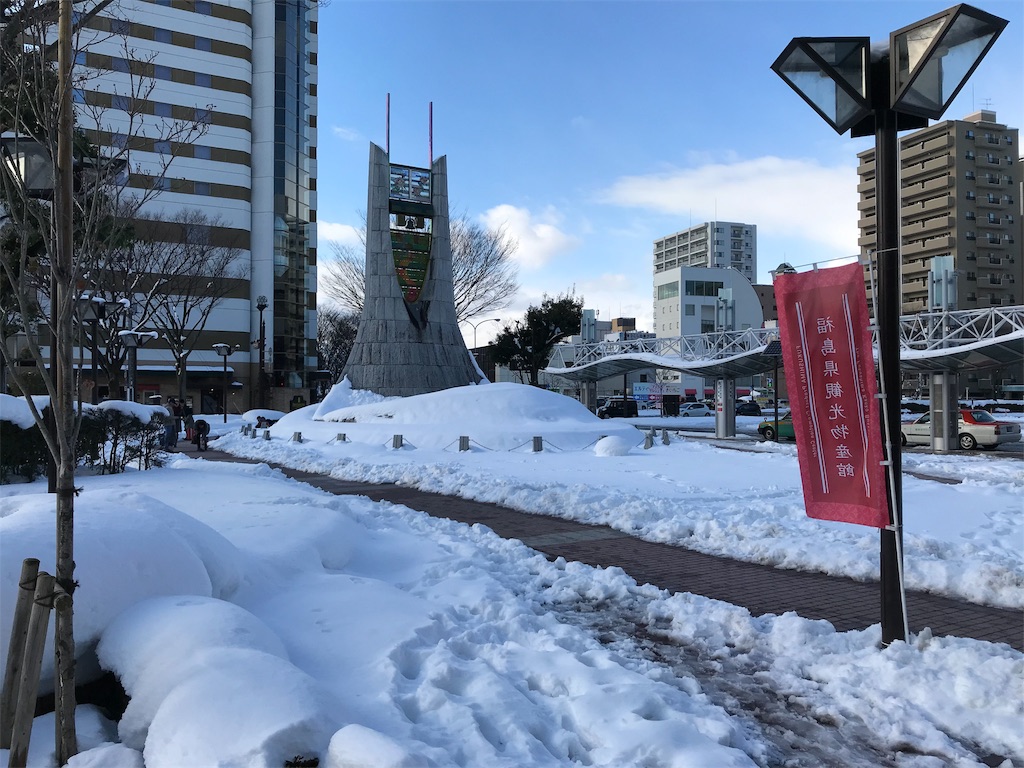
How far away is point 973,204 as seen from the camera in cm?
6444

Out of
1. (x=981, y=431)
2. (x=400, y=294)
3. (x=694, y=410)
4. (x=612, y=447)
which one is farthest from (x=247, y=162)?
(x=981, y=431)

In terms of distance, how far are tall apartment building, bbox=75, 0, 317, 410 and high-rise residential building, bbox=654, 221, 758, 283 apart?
79.6 m

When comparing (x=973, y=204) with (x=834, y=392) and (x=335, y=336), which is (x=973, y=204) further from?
(x=834, y=392)

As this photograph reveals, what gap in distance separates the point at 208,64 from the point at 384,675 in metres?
58.2

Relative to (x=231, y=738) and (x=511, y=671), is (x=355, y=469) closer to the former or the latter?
(x=511, y=671)

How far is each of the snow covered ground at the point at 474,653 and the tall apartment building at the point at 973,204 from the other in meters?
66.3

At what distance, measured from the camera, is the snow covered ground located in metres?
3.40

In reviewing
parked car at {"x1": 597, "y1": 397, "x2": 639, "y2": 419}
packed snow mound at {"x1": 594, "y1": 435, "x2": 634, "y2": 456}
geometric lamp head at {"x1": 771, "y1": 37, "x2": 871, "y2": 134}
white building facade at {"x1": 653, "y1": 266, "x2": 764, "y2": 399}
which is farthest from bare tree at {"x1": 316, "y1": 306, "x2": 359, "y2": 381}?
geometric lamp head at {"x1": 771, "y1": 37, "x2": 871, "y2": 134}

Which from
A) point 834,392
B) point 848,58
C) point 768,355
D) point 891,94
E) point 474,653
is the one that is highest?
point 848,58

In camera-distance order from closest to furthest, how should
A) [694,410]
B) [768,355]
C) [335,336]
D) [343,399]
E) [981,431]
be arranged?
[981,431] < [768,355] < [343,399] < [694,410] < [335,336]

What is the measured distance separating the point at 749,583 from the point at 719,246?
122 meters

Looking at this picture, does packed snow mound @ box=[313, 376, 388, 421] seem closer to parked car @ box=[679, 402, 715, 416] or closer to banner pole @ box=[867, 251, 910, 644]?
banner pole @ box=[867, 251, 910, 644]

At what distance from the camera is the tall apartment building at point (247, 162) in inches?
2008

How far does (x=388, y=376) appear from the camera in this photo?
31.7m
